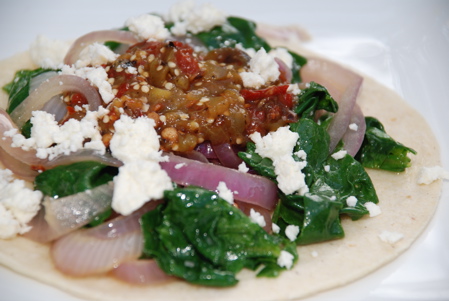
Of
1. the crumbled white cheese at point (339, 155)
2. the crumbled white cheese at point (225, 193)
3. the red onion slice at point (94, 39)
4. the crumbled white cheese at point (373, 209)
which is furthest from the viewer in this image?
the red onion slice at point (94, 39)

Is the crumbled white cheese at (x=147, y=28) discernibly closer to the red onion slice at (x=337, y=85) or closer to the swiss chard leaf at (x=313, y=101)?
the swiss chard leaf at (x=313, y=101)

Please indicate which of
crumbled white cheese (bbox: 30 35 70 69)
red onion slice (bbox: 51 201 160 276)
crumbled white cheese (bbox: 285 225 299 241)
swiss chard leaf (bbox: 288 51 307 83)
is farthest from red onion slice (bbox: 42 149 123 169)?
swiss chard leaf (bbox: 288 51 307 83)

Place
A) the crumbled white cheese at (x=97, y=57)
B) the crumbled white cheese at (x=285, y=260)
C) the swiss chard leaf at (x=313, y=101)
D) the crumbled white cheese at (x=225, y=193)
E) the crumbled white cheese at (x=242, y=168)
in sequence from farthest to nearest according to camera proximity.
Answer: the swiss chard leaf at (x=313, y=101)
the crumbled white cheese at (x=97, y=57)
the crumbled white cheese at (x=242, y=168)
the crumbled white cheese at (x=225, y=193)
the crumbled white cheese at (x=285, y=260)

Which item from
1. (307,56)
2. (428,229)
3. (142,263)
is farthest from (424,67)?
(142,263)

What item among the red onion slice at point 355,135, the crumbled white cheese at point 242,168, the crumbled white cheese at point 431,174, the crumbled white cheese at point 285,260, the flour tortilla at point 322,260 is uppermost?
the crumbled white cheese at point 242,168

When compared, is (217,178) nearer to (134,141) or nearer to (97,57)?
(134,141)

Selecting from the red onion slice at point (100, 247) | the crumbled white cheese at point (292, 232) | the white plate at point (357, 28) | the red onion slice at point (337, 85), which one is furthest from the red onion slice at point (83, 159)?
the white plate at point (357, 28)
